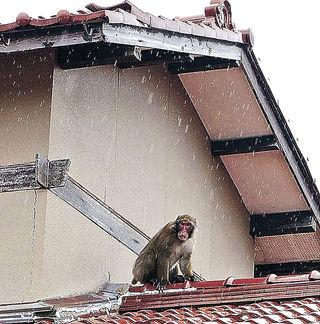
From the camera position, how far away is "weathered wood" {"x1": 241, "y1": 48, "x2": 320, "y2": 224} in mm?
9500

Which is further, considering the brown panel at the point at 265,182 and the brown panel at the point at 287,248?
the brown panel at the point at 287,248

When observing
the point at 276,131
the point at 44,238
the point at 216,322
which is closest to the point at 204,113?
the point at 276,131

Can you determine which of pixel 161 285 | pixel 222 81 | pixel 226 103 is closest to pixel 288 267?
pixel 226 103

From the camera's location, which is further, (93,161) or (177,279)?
(93,161)

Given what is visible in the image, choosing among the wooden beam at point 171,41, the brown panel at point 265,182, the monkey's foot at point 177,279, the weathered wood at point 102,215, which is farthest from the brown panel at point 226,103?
the monkey's foot at point 177,279

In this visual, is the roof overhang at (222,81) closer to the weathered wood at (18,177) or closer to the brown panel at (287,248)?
the brown panel at (287,248)

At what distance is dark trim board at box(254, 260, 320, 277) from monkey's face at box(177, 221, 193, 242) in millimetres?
4426

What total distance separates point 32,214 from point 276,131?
318 cm

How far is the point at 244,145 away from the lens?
34.7 ft

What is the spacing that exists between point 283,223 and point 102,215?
364 cm

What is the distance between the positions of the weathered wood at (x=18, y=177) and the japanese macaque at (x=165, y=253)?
1.24 meters

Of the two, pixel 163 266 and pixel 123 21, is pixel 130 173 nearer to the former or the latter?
pixel 163 266

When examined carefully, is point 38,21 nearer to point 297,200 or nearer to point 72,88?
point 72,88

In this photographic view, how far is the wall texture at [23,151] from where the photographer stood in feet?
26.1
